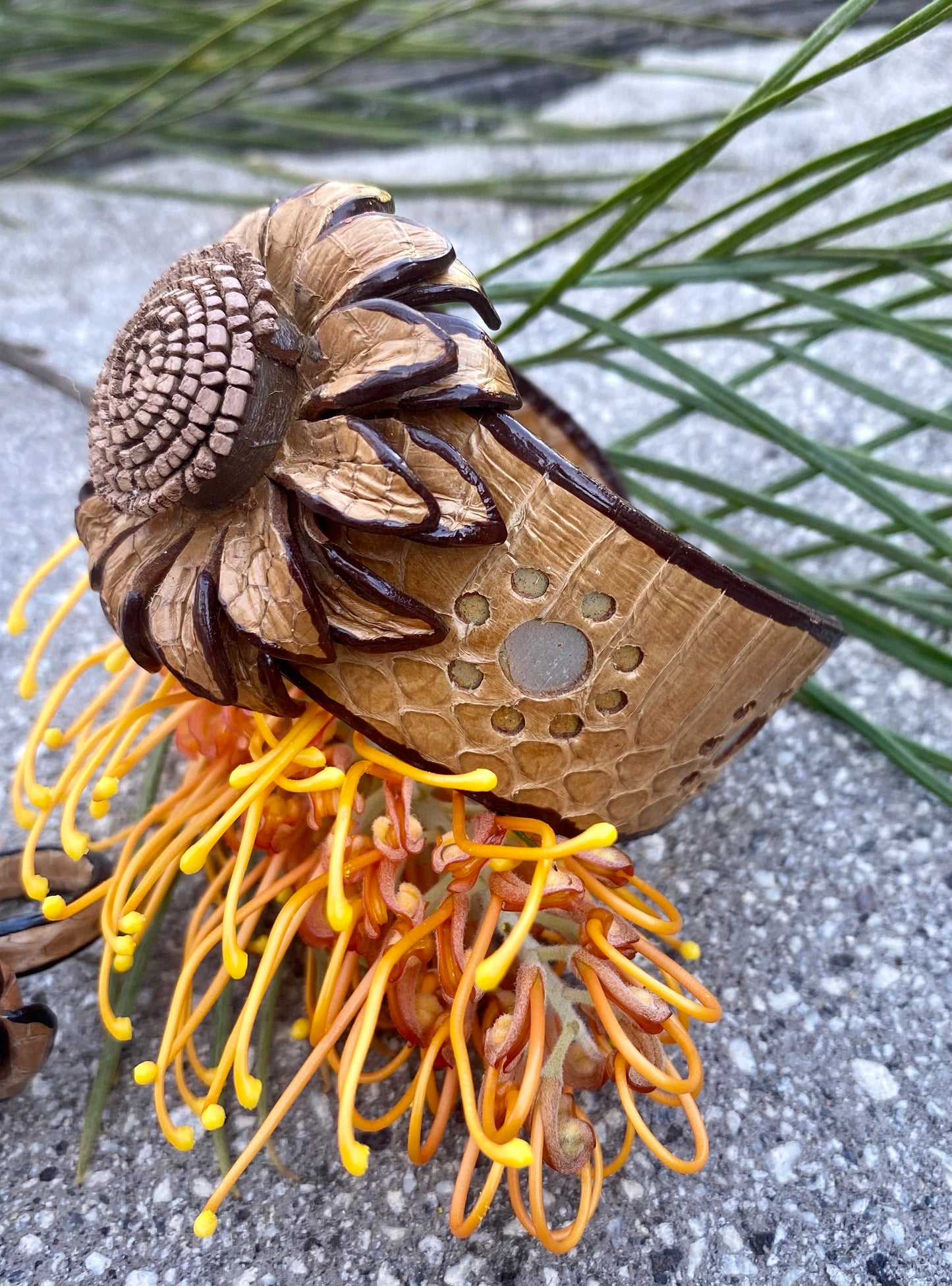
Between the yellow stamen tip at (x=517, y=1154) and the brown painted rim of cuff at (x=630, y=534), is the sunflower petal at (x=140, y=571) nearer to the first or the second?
the brown painted rim of cuff at (x=630, y=534)

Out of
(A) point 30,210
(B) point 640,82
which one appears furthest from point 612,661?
(B) point 640,82

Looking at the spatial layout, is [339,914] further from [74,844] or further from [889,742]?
[889,742]

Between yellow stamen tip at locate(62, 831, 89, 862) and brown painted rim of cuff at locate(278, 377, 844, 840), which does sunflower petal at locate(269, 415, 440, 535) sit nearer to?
brown painted rim of cuff at locate(278, 377, 844, 840)

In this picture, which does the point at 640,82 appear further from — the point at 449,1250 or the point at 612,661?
the point at 449,1250

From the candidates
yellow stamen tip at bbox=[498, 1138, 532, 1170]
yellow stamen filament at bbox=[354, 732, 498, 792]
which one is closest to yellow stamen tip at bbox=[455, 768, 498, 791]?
yellow stamen filament at bbox=[354, 732, 498, 792]

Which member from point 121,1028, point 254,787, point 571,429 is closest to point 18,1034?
point 121,1028
